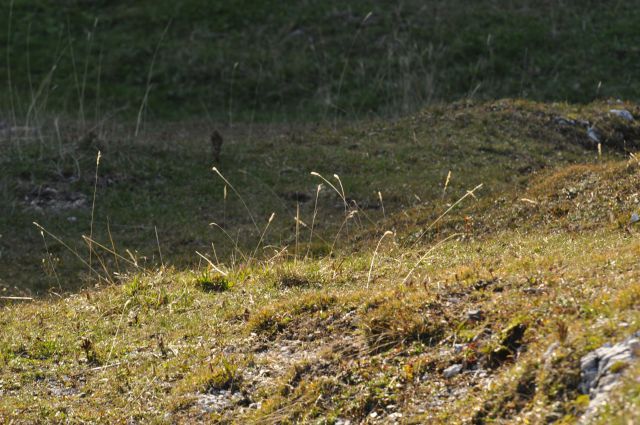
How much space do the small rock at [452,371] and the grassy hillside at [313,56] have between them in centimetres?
2001

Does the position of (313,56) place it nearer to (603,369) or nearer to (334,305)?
(334,305)

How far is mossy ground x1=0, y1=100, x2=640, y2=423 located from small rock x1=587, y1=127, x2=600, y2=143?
10.7 ft

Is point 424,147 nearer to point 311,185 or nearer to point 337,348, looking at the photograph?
point 311,185

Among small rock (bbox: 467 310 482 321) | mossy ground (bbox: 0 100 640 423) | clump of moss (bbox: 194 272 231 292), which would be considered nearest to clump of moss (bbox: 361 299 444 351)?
mossy ground (bbox: 0 100 640 423)

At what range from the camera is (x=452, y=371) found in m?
7.04

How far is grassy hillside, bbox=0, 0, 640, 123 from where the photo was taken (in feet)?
91.9

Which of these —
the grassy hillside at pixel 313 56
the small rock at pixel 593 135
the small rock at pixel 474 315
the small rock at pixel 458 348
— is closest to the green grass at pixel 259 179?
the small rock at pixel 593 135

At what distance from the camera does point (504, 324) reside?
23.7 ft

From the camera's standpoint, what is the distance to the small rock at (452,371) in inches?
277

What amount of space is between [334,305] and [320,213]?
9215 mm

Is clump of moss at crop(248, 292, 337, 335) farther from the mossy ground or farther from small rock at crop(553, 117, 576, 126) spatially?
small rock at crop(553, 117, 576, 126)

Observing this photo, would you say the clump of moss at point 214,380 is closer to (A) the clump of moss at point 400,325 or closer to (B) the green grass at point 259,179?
(A) the clump of moss at point 400,325

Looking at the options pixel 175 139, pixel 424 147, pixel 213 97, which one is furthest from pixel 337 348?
pixel 213 97

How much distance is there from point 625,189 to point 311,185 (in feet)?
29.3
